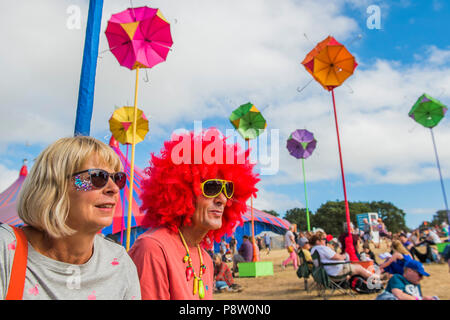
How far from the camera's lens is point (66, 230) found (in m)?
1.37

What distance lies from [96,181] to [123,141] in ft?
22.5

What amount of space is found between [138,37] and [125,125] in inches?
129

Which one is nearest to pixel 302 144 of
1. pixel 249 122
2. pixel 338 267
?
pixel 249 122

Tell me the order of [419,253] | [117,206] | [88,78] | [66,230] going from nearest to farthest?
[66,230] < [88,78] < [117,206] < [419,253]

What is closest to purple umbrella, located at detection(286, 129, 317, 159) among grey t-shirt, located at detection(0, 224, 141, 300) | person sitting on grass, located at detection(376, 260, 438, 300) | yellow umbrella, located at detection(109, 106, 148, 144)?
yellow umbrella, located at detection(109, 106, 148, 144)

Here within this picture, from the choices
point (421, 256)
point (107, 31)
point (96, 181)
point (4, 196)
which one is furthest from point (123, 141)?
point (4, 196)

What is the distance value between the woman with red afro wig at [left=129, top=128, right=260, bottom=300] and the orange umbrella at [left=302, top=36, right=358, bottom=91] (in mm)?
5357

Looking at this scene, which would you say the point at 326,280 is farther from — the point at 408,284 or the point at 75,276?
the point at 75,276

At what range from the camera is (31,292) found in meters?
1.27

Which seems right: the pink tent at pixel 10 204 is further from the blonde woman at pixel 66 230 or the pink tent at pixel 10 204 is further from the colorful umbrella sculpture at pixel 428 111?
the colorful umbrella sculpture at pixel 428 111

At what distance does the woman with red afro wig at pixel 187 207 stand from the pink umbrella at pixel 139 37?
299 centimetres

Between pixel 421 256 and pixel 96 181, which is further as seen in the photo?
pixel 421 256

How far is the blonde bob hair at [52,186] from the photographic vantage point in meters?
1.36

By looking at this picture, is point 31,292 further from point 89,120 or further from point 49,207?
point 89,120
